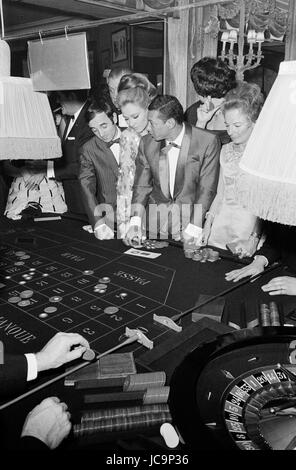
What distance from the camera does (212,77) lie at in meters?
3.41

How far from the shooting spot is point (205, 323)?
1762mm

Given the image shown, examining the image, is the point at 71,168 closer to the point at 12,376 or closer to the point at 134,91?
the point at 134,91

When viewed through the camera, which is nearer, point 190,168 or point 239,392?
point 239,392

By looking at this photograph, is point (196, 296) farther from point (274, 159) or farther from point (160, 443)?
point (274, 159)

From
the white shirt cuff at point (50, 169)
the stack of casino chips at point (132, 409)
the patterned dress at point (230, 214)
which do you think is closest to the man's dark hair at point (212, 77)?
the patterned dress at point (230, 214)

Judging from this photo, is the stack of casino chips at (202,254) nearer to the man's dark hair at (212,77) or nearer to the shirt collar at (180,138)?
the shirt collar at (180,138)

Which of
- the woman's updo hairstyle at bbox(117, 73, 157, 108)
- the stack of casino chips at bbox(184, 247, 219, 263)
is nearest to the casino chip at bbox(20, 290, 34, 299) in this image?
the stack of casino chips at bbox(184, 247, 219, 263)

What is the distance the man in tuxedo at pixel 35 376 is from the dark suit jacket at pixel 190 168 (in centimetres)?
178

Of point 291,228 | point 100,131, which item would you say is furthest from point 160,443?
point 100,131

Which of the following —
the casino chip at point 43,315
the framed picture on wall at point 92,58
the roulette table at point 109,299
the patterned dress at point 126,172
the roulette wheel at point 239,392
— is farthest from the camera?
the framed picture on wall at point 92,58

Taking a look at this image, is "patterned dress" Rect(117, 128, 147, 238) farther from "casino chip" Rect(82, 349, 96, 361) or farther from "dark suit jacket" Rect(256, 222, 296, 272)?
"casino chip" Rect(82, 349, 96, 361)

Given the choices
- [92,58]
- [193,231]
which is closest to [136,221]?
[193,231]

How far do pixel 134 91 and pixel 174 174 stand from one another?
660 millimetres

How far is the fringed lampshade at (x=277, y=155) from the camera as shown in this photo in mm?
1004
